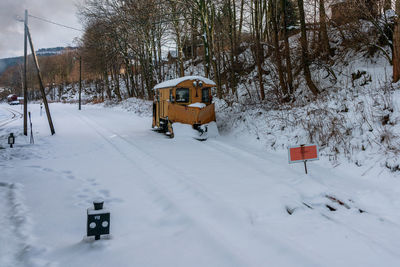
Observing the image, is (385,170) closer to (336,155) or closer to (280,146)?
(336,155)

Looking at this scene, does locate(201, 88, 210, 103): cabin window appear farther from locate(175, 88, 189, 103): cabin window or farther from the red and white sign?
the red and white sign

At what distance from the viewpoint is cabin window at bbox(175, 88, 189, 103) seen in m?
11.2

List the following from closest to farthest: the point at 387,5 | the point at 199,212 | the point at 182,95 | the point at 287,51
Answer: the point at 199,212
the point at 387,5
the point at 287,51
the point at 182,95

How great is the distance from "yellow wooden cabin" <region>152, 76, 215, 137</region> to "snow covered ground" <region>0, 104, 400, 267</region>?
366 centimetres

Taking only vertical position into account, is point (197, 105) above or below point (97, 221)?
above

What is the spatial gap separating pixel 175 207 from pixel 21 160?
554 cm

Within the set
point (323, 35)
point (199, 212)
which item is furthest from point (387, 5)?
point (199, 212)

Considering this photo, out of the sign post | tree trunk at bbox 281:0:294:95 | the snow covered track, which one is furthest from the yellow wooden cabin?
the snow covered track

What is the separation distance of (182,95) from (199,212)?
308 inches

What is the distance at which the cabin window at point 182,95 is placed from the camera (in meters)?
11.2

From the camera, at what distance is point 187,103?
11250 millimetres

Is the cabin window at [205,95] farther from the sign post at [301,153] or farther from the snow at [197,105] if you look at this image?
the sign post at [301,153]

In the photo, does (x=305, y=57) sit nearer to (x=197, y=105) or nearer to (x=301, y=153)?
(x=197, y=105)

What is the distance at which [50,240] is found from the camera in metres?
3.23
